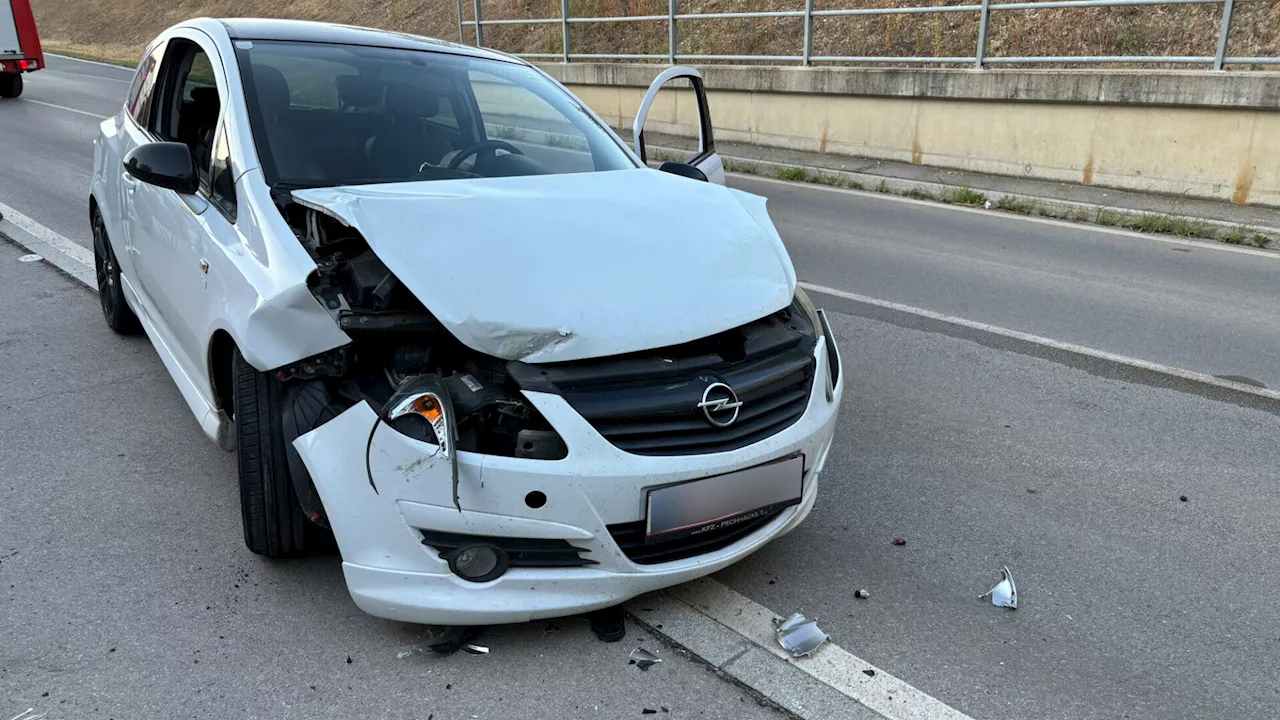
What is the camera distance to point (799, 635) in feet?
9.57

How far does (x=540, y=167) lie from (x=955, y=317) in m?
3.37

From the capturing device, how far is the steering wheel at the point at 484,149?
154 inches

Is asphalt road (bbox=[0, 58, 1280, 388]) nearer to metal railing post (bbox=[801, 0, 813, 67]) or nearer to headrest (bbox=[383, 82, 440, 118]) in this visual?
metal railing post (bbox=[801, 0, 813, 67])

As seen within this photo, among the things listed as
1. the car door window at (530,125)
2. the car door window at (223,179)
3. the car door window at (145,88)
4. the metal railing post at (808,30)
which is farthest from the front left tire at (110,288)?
the metal railing post at (808,30)

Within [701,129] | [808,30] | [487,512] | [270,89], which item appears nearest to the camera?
[487,512]

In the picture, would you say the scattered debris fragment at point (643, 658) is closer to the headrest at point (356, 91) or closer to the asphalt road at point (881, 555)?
the asphalt road at point (881, 555)

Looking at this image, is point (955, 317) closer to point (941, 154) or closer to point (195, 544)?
point (195, 544)

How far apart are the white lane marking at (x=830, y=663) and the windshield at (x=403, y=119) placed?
1.87m

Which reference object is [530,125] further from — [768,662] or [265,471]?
[768,662]

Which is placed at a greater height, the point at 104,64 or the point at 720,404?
the point at 104,64

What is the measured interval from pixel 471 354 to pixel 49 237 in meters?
6.58

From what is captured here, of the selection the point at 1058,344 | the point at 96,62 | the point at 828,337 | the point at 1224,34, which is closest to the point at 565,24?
the point at 1224,34

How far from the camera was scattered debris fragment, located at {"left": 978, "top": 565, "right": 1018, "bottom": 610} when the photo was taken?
3.13 m

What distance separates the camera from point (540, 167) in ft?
13.2
